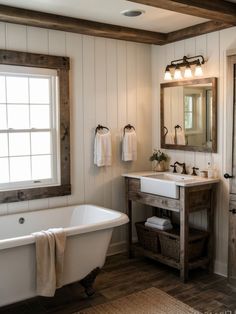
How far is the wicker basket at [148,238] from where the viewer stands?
407 cm

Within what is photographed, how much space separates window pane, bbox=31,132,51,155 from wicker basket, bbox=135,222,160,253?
1.34 m

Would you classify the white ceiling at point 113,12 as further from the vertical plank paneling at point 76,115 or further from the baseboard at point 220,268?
the baseboard at point 220,268

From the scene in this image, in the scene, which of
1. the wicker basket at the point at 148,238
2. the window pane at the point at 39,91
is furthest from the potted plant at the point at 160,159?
the window pane at the point at 39,91

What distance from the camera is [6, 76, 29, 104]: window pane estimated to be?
3703 mm

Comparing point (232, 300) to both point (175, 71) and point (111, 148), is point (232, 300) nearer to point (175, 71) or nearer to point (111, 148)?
point (111, 148)

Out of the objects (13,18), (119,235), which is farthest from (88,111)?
(119,235)

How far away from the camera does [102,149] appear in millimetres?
4195

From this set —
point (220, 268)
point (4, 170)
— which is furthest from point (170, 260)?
point (4, 170)

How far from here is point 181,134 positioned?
4.29m

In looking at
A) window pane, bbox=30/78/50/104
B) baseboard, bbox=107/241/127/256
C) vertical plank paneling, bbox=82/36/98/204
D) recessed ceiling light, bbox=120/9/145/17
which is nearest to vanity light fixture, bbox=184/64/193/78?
recessed ceiling light, bbox=120/9/145/17

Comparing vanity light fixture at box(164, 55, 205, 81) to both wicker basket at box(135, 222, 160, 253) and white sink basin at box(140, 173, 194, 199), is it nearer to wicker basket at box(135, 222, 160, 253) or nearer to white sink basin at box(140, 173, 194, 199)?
white sink basin at box(140, 173, 194, 199)

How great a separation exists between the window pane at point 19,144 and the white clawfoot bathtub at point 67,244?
0.62 meters

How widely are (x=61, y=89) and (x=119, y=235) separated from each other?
187cm

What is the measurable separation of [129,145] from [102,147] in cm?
37
